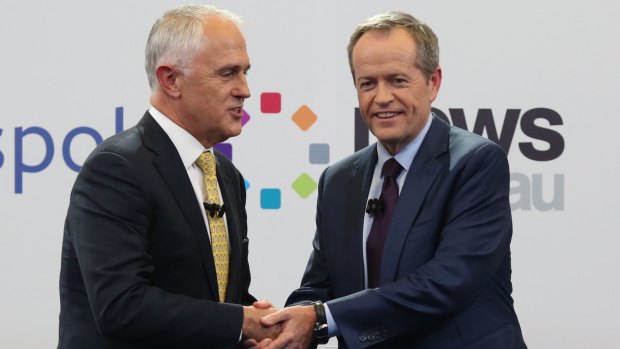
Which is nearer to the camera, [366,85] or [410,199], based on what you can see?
[410,199]

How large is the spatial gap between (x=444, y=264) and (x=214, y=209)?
27.2 inches

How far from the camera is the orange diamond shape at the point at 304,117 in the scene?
4480 mm

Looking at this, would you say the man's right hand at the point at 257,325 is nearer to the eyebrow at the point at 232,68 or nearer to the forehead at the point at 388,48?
the eyebrow at the point at 232,68

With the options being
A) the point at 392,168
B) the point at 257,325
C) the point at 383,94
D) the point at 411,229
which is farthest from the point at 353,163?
the point at 257,325

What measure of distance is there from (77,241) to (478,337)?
118 cm

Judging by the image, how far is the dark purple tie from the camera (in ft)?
10.1

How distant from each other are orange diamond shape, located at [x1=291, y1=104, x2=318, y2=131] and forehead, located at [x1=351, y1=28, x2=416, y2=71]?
4.33ft

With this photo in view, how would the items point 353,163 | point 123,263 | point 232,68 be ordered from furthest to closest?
point 353,163 < point 232,68 < point 123,263

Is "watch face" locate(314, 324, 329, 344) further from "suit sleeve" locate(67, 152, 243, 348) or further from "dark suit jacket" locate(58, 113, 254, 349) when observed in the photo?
"suit sleeve" locate(67, 152, 243, 348)

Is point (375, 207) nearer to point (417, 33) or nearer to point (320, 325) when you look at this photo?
point (320, 325)

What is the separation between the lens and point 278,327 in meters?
3.12

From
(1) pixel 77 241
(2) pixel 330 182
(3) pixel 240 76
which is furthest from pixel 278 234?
(1) pixel 77 241

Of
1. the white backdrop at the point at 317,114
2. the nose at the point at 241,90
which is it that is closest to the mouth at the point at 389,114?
the nose at the point at 241,90

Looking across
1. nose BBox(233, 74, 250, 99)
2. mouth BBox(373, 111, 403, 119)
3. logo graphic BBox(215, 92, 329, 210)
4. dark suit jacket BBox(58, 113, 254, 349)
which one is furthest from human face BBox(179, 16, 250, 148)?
logo graphic BBox(215, 92, 329, 210)
